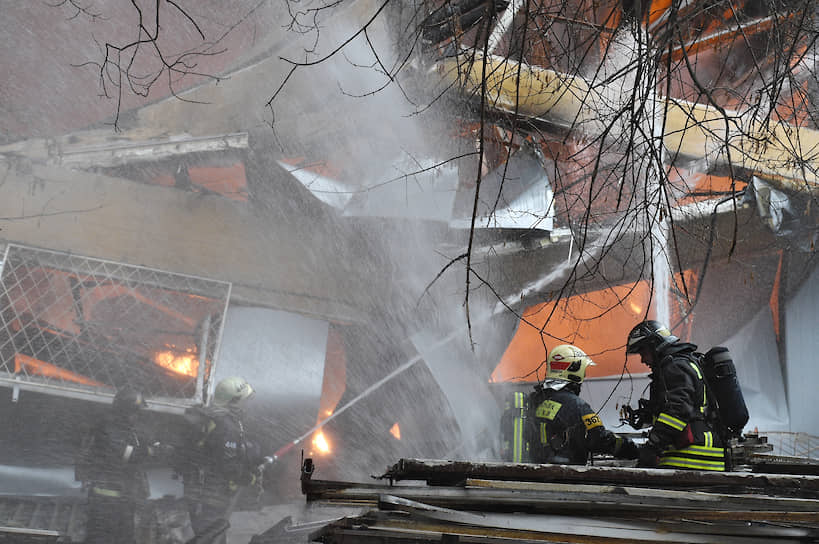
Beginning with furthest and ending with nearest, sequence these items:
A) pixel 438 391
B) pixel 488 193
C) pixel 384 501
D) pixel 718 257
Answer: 1. pixel 438 391
2. pixel 718 257
3. pixel 488 193
4. pixel 384 501

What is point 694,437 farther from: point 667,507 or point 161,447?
point 161,447

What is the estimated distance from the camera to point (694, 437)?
11.8ft

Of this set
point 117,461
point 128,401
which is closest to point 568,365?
point 117,461

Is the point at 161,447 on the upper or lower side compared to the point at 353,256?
lower

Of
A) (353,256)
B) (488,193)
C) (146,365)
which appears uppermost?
(488,193)

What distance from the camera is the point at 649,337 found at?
12.8ft

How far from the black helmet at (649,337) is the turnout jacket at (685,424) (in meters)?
0.18

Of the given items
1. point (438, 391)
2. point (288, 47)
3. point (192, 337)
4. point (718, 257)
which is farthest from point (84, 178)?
point (718, 257)

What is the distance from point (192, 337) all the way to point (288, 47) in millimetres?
4182

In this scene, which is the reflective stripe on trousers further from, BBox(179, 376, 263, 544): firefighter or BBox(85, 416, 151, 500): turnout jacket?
BBox(85, 416, 151, 500): turnout jacket

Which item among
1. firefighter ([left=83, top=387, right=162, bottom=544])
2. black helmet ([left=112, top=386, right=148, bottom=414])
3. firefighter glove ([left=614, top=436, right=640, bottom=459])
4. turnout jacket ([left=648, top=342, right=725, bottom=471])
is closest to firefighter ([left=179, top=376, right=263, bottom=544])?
firefighter ([left=83, top=387, right=162, bottom=544])

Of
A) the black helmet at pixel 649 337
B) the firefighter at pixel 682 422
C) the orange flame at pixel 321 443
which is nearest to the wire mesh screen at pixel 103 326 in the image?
the orange flame at pixel 321 443

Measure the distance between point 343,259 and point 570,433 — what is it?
5.80m

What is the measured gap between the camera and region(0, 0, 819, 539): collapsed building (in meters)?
7.61
